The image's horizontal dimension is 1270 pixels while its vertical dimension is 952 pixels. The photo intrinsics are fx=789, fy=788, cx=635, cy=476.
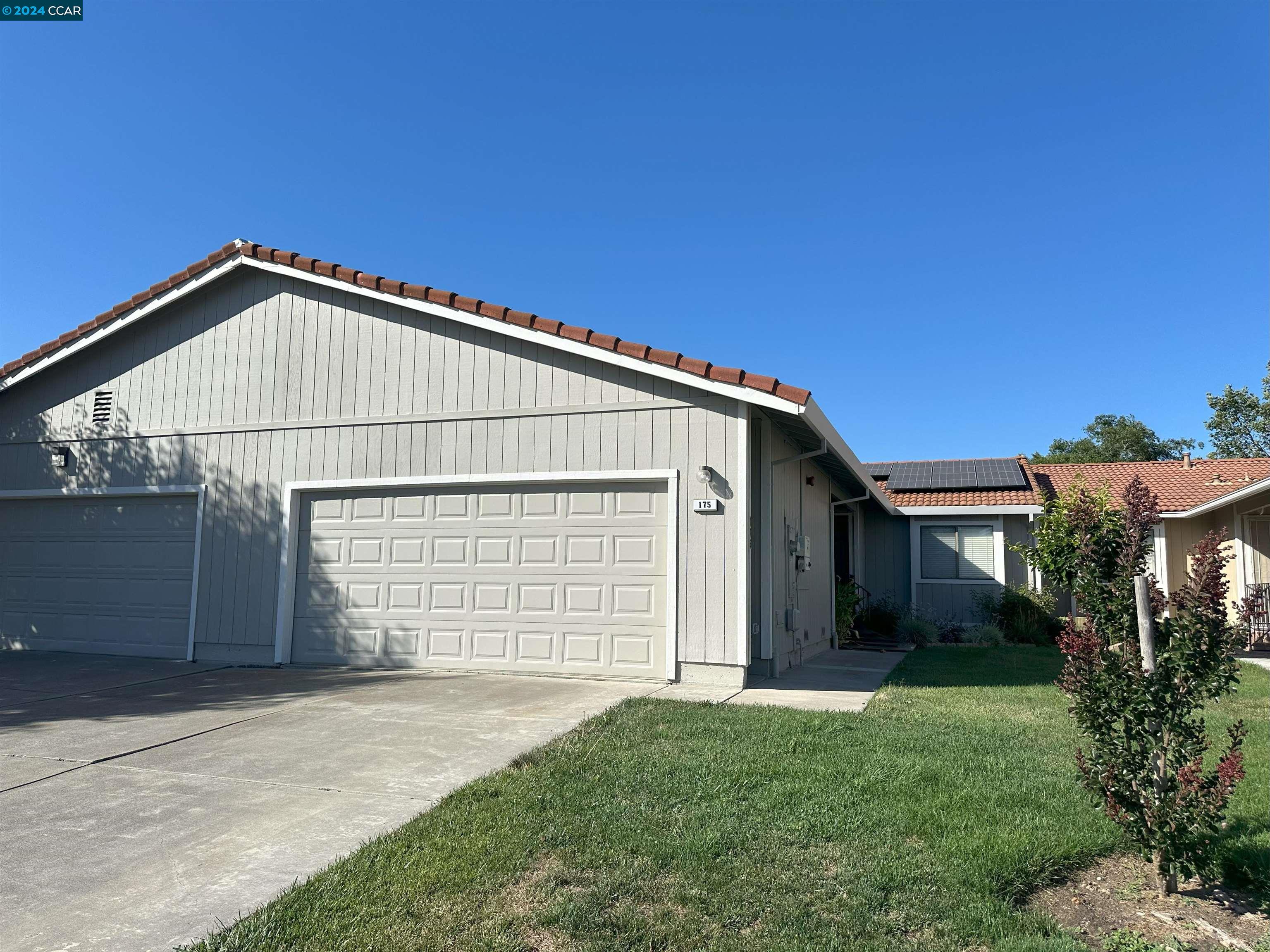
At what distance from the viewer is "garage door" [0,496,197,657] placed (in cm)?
1042

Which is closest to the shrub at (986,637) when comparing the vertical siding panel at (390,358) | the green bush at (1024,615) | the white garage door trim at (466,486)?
the green bush at (1024,615)

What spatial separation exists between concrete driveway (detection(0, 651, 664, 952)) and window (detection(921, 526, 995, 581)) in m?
10.6

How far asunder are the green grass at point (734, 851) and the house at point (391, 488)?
9.82 feet

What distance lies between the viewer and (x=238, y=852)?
3.50 m

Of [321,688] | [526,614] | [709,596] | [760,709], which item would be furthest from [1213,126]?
[321,688]

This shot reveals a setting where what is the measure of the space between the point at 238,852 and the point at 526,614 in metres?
5.38

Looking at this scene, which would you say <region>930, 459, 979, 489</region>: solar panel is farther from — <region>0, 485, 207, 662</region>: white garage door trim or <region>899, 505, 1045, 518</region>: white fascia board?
<region>0, 485, 207, 662</region>: white garage door trim

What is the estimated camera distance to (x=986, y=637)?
14.2 meters

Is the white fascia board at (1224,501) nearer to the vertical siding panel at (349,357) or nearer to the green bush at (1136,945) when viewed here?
the green bush at (1136,945)

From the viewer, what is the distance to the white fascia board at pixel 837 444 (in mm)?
8125

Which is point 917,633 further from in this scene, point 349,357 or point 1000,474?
point 349,357

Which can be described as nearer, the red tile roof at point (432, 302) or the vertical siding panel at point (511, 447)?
the red tile roof at point (432, 302)

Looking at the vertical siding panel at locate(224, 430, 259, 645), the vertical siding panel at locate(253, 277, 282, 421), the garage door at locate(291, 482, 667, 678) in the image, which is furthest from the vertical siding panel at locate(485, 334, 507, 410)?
the vertical siding panel at locate(224, 430, 259, 645)

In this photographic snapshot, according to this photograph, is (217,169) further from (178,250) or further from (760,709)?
(760,709)
